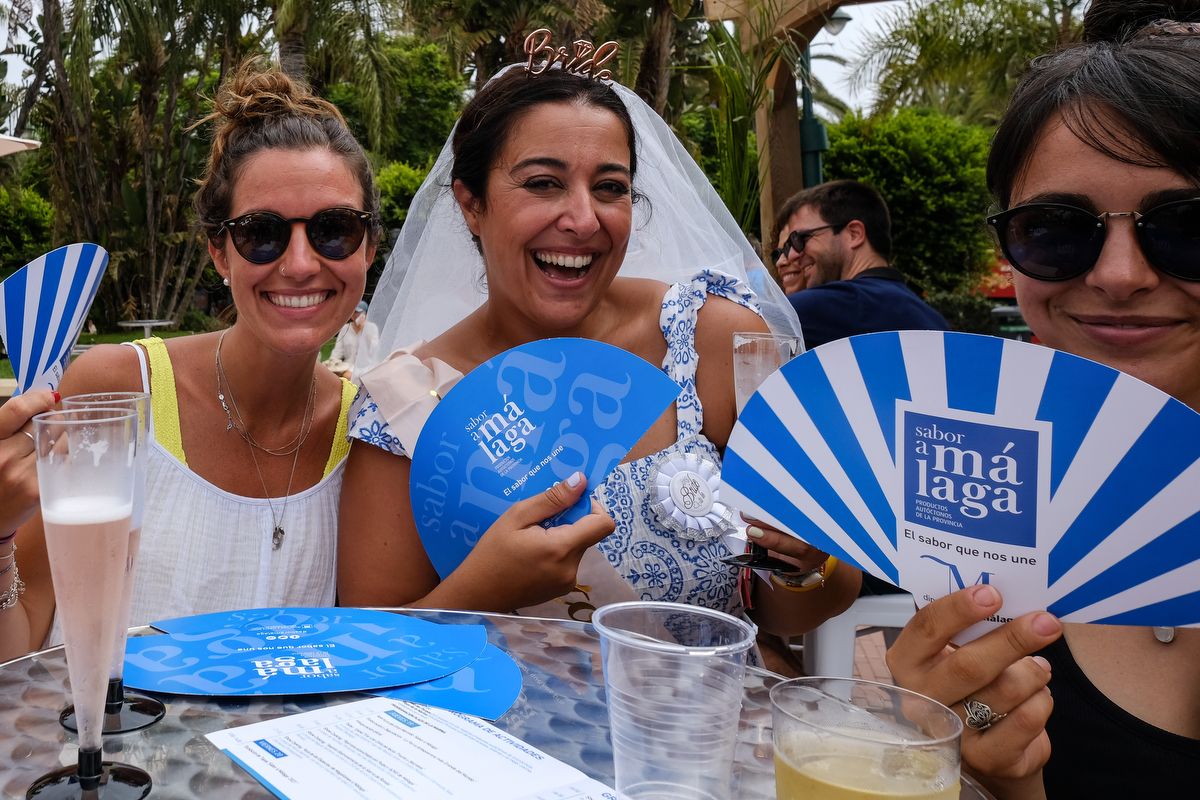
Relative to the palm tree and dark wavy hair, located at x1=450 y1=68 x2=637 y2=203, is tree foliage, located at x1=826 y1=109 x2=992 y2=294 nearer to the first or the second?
the palm tree

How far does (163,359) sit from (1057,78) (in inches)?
80.6

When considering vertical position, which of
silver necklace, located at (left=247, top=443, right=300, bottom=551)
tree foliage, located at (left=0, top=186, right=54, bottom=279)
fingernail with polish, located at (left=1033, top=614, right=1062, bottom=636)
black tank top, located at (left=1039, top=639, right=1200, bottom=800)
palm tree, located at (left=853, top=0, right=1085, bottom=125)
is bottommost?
black tank top, located at (left=1039, top=639, right=1200, bottom=800)

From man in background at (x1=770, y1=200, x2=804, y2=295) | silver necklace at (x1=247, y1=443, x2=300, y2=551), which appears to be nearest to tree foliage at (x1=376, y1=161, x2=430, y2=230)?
man in background at (x1=770, y1=200, x2=804, y2=295)

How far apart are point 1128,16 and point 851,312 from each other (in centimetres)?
295

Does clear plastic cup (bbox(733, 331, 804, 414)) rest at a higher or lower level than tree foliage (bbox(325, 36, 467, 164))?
lower

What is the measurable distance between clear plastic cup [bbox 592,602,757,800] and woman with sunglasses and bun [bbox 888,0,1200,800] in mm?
329

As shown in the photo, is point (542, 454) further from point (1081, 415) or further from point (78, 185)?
point (78, 185)

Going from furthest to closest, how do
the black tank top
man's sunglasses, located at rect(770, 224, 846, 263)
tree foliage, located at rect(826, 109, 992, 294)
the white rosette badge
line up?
tree foliage, located at rect(826, 109, 992, 294)
man's sunglasses, located at rect(770, 224, 846, 263)
the white rosette badge
the black tank top

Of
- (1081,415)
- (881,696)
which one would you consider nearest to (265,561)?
(881,696)

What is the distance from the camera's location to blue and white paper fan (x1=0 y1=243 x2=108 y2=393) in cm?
190

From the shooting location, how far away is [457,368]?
2336mm

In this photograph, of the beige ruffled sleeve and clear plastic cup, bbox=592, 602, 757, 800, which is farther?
the beige ruffled sleeve

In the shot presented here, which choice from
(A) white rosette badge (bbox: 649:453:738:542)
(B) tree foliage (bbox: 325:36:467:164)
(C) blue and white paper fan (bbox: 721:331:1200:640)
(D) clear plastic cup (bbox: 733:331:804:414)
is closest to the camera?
(C) blue and white paper fan (bbox: 721:331:1200:640)

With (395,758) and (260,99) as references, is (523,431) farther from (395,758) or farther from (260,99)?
(260,99)
